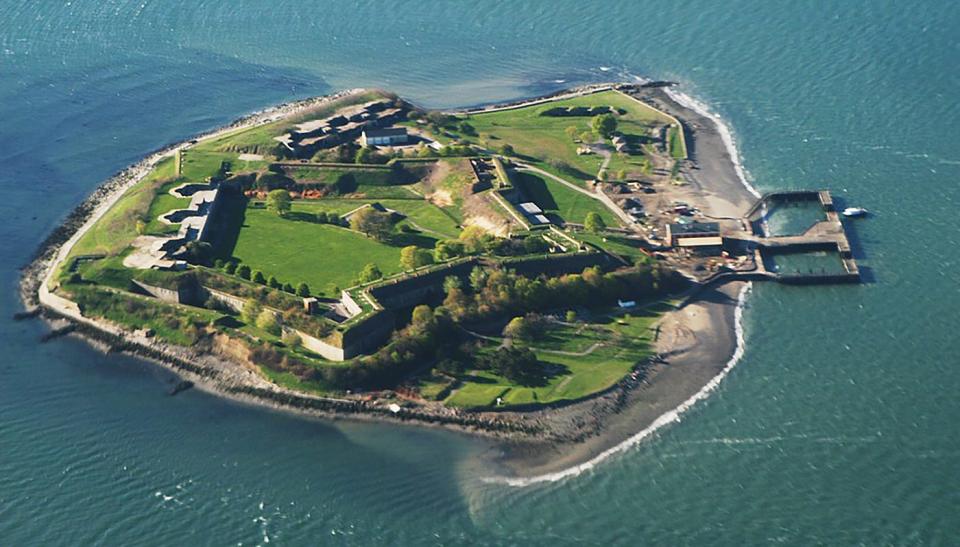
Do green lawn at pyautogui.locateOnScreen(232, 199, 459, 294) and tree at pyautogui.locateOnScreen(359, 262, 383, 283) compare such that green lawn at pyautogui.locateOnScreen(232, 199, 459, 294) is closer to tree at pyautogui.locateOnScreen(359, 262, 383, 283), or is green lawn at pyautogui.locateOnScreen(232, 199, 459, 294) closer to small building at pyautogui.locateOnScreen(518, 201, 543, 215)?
tree at pyautogui.locateOnScreen(359, 262, 383, 283)

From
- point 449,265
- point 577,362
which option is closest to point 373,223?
point 449,265

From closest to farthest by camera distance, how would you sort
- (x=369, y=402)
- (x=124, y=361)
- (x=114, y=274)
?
(x=369, y=402) < (x=124, y=361) < (x=114, y=274)

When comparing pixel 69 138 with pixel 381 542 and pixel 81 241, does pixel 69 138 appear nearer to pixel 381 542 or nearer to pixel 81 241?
pixel 81 241

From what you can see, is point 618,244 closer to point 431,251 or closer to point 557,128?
point 431,251

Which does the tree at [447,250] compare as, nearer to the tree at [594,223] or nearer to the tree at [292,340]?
the tree at [594,223]

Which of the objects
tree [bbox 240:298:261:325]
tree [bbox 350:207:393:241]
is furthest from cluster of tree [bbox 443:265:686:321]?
tree [bbox 240:298:261:325]

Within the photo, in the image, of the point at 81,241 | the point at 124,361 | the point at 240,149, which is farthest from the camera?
the point at 240,149

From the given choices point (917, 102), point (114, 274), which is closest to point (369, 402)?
point (114, 274)
